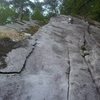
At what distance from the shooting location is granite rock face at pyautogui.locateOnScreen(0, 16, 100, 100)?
4.38 meters

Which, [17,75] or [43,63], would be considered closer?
[17,75]

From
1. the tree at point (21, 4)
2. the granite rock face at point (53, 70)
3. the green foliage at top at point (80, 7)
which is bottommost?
the granite rock face at point (53, 70)

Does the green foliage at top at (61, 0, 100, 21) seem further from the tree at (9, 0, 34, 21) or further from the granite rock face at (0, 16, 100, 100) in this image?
the granite rock face at (0, 16, 100, 100)

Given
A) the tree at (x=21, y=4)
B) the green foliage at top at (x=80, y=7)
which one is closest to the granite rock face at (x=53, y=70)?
the green foliage at top at (x=80, y=7)

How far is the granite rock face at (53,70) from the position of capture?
4.38 meters

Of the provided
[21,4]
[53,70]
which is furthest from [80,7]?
[53,70]

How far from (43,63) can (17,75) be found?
0.97 metres

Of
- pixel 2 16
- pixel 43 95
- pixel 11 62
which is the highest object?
pixel 2 16

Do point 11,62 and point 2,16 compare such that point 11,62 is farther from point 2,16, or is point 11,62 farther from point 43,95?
point 2,16

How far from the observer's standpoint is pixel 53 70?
5281 mm

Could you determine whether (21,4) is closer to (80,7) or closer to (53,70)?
(80,7)

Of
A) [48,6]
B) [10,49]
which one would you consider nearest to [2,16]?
[10,49]

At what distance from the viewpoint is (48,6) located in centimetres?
2066

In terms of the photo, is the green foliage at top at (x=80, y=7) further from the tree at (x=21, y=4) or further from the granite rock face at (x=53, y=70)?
the granite rock face at (x=53, y=70)
